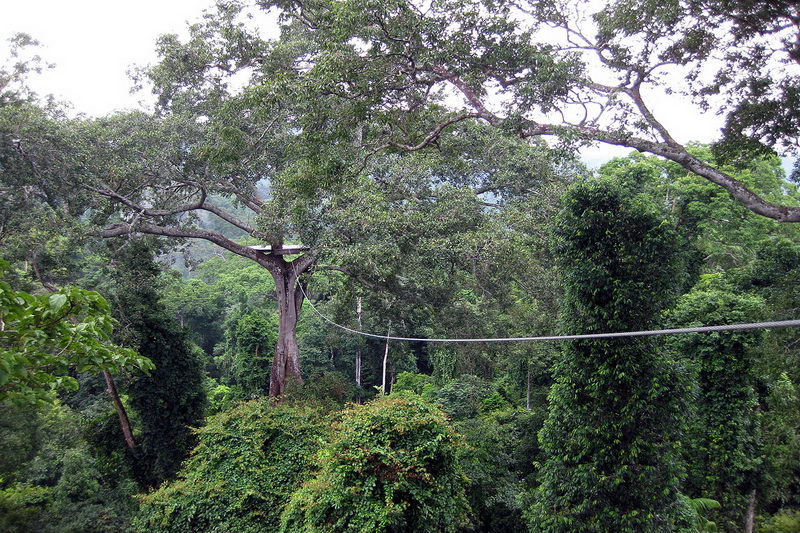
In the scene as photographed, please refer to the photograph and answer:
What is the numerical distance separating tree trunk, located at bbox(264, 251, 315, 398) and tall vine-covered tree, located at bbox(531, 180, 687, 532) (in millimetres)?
8184

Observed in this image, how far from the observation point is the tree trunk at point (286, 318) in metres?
12.8

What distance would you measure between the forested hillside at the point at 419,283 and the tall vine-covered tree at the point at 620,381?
0.10 feet

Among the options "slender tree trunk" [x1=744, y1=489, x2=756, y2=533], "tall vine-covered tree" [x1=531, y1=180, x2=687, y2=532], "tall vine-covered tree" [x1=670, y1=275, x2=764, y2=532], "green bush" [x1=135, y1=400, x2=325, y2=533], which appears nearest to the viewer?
"tall vine-covered tree" [x1=531, y1=180, x2=687, y2=532]

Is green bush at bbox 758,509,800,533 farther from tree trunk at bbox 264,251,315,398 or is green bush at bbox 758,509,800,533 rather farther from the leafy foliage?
the leafy foliage

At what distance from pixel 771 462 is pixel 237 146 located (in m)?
11.1

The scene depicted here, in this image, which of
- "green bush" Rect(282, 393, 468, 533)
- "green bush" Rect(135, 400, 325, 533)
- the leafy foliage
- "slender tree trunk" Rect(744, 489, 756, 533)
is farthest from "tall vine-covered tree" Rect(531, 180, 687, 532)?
the leafy foliage

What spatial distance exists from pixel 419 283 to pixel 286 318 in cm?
502

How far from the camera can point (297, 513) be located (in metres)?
6.83

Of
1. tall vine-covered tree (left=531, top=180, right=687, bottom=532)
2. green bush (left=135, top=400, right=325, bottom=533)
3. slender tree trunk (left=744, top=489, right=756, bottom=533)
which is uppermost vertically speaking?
tall vine-covered tree (left=531, top=180, right=687, bottom=532)

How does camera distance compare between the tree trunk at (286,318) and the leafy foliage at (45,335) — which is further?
the tree trunk at (286,318)

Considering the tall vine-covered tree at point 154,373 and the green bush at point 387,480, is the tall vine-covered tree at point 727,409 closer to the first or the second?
the green bush at point 387,480

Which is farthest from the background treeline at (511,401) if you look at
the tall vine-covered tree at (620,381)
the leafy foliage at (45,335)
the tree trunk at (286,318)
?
the leafy foliage at (45,335)

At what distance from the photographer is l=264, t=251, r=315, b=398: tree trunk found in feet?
42.1

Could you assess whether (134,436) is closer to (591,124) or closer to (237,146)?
(237,146)
